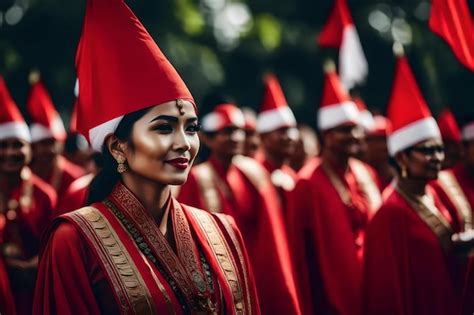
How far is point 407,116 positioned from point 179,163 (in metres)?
3.10

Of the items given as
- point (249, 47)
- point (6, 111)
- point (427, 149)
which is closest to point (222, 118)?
point (6, 111)

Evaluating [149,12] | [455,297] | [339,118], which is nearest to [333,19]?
[339,118]

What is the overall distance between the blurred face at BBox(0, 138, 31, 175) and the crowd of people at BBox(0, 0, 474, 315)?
2 centimetres

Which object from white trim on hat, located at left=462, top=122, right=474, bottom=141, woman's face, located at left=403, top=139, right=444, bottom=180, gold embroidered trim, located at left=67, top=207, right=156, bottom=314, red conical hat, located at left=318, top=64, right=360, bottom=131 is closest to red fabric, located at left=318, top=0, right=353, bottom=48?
red conical hat, located at left=318, top=64, right=360, bottom=131

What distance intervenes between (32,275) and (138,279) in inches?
130

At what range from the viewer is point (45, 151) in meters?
9.70

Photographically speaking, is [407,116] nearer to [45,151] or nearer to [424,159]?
[424,159]

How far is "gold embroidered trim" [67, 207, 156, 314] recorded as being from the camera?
3.61 meters

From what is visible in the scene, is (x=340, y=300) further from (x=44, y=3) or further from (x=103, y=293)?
(x=44, y=3)

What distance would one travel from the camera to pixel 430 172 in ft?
20.1

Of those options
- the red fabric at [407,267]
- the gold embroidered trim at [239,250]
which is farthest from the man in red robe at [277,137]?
the gold embroidered trim at [239,250]

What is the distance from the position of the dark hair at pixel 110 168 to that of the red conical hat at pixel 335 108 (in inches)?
164

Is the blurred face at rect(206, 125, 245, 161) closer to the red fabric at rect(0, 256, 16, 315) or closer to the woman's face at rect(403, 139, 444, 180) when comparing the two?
the woman's face at rect(403, 139, 444, 180)

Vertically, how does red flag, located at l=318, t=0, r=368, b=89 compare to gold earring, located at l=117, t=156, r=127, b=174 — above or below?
above
